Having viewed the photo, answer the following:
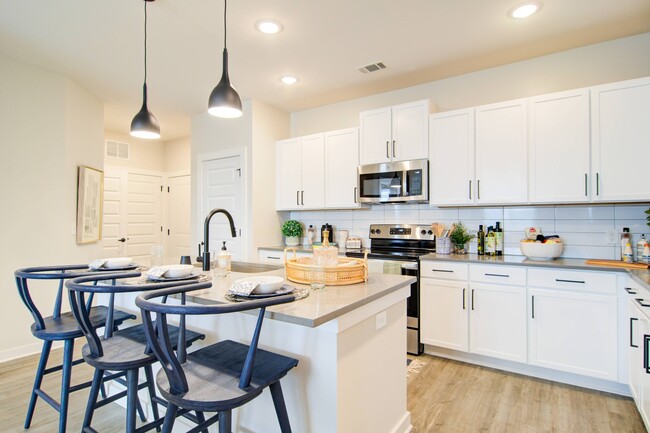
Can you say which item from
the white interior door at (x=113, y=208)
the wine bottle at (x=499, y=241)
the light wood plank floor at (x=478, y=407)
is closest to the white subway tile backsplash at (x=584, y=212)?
the wine bottle at (x=499, y=241)

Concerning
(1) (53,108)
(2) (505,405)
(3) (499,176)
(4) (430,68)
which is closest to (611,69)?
(3) (499,176)

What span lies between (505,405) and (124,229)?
5.94 m

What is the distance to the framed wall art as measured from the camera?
382 cm

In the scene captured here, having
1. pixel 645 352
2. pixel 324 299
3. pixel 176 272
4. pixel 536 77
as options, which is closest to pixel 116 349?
pixel 176 272

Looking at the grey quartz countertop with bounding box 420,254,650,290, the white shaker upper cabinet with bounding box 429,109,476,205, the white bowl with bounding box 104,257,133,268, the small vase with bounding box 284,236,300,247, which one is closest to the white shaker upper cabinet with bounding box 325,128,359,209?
the small vase with bounding box 284,236,300,247

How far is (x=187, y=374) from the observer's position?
1312 mm

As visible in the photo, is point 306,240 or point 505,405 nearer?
point 505,405

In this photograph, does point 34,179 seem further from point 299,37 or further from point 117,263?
point 299,37

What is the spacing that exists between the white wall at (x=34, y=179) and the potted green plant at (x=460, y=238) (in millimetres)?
4021

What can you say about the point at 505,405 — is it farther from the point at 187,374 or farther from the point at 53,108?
the point at 53,108

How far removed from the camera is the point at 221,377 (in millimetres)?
1283

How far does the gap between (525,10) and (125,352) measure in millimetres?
3216

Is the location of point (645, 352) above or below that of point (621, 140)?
below

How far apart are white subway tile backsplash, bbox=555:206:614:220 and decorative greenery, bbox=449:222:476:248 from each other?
2.50 ft
